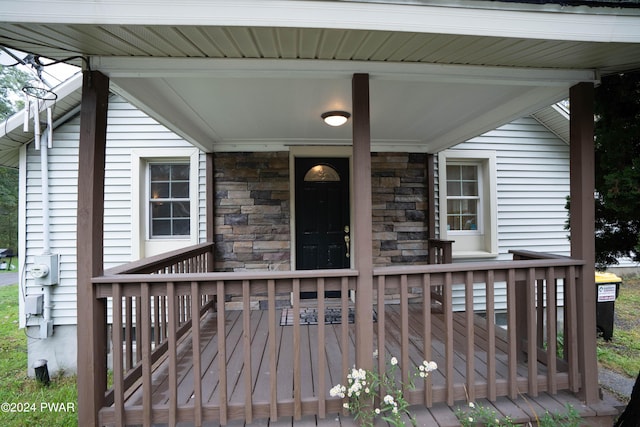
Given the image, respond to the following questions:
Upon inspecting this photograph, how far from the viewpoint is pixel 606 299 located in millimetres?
3566

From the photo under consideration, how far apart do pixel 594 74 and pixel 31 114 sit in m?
5.16

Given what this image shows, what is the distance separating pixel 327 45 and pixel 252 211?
8.28 feet

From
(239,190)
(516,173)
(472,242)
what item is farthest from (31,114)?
(516,173)

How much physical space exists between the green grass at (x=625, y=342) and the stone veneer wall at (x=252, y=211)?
387 centimetres

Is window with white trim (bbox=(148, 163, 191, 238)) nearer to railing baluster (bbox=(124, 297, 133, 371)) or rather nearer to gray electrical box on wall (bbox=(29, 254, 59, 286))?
gray electrical box on wall (bbox=(29, 254, 59, 286))

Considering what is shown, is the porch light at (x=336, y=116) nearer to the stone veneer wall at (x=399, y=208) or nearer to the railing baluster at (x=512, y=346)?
the stone veneer wall at (x=399, y=208)

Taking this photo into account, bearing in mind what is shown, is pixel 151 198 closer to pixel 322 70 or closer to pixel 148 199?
pixel 148 199

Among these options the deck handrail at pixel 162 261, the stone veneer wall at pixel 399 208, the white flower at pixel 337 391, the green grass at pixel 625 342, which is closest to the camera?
the white flower at pixel 337 391

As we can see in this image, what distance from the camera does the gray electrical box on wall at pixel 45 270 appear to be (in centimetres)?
356

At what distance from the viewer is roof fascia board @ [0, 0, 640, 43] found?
136 cm

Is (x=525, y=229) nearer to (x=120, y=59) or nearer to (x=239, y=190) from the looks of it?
(x=239, y=190)

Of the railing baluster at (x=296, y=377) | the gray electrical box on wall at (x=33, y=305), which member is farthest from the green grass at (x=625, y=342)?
the gray electrical box on wall at (x=33, y=305)

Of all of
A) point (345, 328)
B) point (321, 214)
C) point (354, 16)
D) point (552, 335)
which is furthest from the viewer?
point (321, 214)

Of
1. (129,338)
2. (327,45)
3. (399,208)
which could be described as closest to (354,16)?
(327,45)
